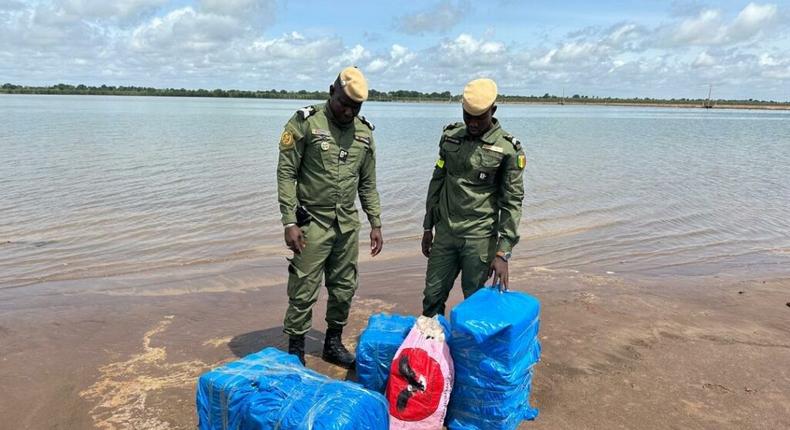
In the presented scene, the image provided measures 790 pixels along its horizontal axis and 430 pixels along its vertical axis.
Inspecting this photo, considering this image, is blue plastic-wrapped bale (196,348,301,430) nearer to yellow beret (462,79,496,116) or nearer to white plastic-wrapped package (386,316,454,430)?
white plastic-wrapped package (386,316,454,430)

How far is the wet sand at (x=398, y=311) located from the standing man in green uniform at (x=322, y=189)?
725 millimetres

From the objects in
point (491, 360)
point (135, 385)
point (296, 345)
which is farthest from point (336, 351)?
point (491, 360)

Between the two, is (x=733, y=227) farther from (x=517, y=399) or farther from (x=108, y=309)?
(x=108, y=309)

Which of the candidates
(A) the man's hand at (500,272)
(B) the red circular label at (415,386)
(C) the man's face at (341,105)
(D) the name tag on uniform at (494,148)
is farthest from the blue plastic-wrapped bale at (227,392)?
(D) the name tag on uniform at (494,148)

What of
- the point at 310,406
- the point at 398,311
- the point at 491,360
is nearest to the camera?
the point at 310,406

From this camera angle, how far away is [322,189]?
376cm

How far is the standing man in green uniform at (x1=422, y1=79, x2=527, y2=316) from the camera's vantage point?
365 cm

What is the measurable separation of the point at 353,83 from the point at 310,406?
206cm

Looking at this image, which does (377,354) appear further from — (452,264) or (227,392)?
(227,392)

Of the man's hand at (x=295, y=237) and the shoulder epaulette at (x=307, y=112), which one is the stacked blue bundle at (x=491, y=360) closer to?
the man's hand at (x=295, y=237)

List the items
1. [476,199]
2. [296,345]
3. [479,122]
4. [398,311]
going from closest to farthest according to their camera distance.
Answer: [479,122] < [476,199] < [296,345] < [398,311]

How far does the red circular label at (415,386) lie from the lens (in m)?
3.15

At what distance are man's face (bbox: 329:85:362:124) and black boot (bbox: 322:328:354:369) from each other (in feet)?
5.32

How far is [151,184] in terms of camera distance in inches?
512
